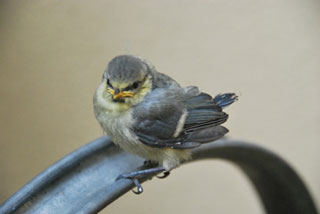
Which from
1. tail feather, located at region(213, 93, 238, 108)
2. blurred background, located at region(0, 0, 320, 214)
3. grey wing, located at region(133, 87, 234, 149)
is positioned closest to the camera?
grey wing, located at region(133, 87, 234, 149)

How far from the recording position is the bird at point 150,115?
49.6 inches

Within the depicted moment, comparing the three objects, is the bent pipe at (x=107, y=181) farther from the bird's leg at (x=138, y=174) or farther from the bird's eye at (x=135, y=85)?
the bird's eye at (x=135, y=85)

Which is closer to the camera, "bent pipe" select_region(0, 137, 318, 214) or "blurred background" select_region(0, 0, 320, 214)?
"bent pipe" select_region(0, 137, 318, 214)

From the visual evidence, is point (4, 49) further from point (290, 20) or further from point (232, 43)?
point (290, 20)

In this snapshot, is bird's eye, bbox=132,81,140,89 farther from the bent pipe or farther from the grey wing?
the bent pipe

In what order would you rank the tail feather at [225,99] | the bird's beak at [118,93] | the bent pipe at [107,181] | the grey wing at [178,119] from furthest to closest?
the tail feather at [225,99], the grey wing at [178,119], the bird's beak at [118,93], the bent pipe at [107,181]

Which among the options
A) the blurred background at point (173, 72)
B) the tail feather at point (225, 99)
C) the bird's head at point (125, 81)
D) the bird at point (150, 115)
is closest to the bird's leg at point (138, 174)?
the bird at point (150, 115)

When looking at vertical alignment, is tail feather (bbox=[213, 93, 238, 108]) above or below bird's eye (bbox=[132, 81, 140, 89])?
below

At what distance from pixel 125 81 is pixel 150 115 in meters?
0.17

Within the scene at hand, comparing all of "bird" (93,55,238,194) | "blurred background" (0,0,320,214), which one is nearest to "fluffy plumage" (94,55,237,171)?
"bird" (93,55,238,194)

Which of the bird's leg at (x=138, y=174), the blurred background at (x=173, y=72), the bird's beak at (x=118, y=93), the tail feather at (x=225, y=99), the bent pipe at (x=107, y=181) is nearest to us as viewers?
Answer: the bent pipe at (x=107, y=181)

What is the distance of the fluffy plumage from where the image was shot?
126 cm

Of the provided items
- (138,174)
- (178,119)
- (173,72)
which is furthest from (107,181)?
(173,72)

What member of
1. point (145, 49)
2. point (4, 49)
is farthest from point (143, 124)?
point (145, 49)
